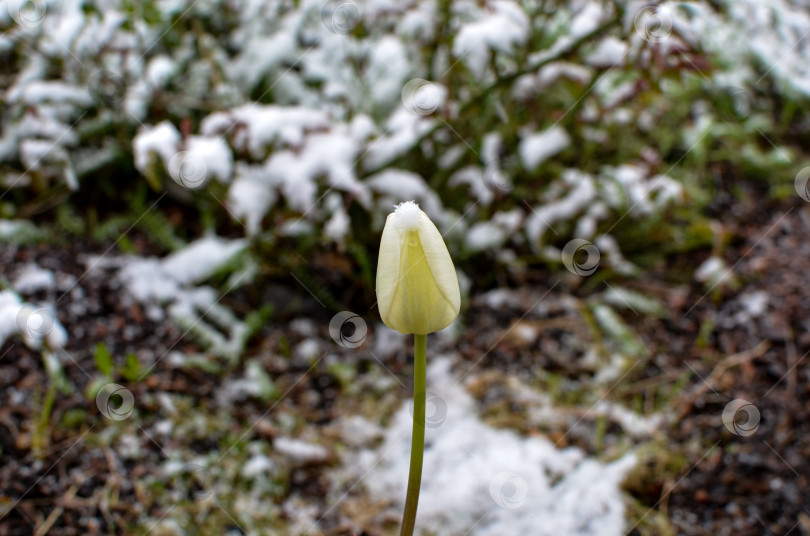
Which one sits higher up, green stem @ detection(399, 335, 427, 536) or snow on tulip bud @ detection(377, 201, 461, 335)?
snow on tulip bud @ detection(377, 201, 461, 335)

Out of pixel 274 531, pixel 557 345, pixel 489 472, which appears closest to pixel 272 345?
pixel 274 531

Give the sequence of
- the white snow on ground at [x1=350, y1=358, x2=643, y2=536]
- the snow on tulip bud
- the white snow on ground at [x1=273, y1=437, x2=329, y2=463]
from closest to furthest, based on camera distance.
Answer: the snow on tulip bud
the white snow on ground at [x1=350, y1=358, x2=643, y2=536]
the white snow on ground at [x1=273, y1=437, x2=329, y2=463]

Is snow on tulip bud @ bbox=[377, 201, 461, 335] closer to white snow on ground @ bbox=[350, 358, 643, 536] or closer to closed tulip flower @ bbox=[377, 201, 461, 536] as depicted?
closed tulip flower @ bbox=[377, 201, 461, 536]

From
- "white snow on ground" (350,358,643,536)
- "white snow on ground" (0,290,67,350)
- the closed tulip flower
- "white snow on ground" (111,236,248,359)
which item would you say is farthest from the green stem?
"white snow on ground" (111,236,248,359)

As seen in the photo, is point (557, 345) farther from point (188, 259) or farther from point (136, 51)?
point (136, 51)

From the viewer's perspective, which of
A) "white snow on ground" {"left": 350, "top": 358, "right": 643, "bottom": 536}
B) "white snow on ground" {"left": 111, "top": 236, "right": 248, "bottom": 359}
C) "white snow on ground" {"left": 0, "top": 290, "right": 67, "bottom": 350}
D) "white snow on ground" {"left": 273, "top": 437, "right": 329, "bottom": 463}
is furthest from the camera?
"white snow on ground" {"left": 111, "top": 236, "right": 248, "bottom": 359}

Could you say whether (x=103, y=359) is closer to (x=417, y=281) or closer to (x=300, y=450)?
(x=300, y=450)

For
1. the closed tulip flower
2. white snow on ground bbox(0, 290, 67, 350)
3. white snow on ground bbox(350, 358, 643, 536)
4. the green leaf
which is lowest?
white snow on ground bbox(350, 358, 643, 536)
